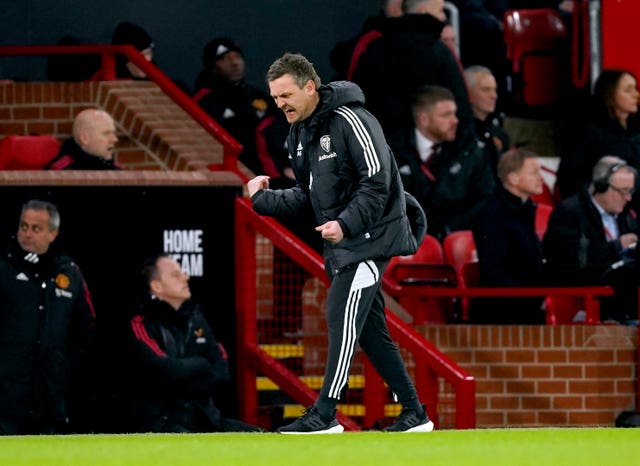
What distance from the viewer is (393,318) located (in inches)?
376

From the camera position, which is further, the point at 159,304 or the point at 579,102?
the point at 579,102

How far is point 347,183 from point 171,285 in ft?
7.72

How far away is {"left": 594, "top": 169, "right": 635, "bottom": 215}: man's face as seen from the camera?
11266 millimetres

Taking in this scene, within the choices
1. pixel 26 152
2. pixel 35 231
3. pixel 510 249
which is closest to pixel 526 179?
pixel 510 249

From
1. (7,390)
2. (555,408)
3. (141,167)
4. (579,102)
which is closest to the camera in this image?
(7,390)

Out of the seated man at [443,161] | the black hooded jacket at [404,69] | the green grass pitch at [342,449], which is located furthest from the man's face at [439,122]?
the green grass pitch at [342,449]

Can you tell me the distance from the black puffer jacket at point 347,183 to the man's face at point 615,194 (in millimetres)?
4123

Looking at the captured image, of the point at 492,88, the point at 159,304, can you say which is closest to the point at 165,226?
the point at 159,304

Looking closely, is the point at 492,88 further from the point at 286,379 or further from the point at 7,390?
the point at 7,390

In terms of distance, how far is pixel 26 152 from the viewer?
10.9 m

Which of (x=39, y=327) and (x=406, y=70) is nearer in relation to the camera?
(x=39, y=327)

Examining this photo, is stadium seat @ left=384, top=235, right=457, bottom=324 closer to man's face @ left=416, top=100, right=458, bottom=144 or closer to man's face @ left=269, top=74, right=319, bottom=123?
man's face @ left=416, top=100, right=458, bottom=144

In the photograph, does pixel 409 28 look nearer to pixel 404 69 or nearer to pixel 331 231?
pixel 404 69

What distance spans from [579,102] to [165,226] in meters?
5.55
